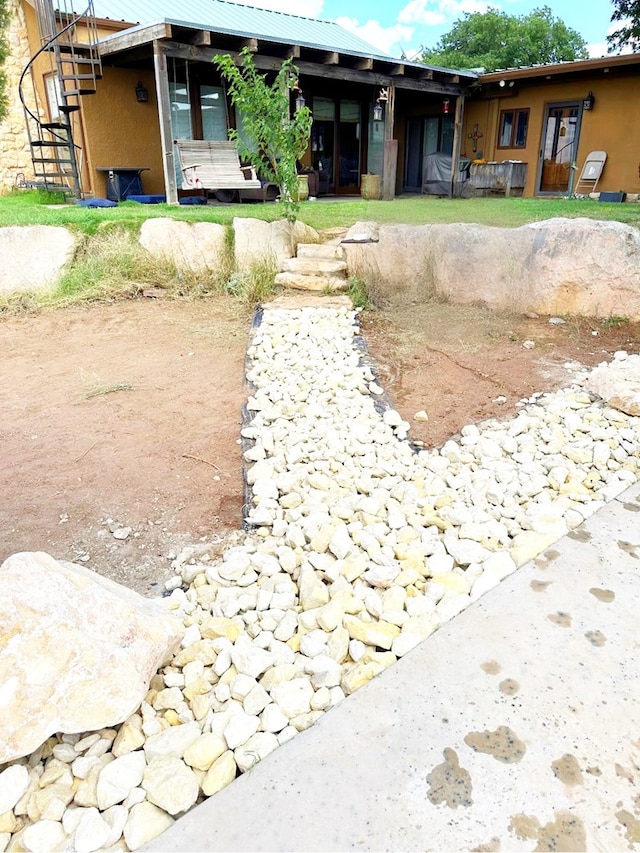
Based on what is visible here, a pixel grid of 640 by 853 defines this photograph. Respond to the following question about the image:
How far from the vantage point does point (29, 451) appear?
2893mm

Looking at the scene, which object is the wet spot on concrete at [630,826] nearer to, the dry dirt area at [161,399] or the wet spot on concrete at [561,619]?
the wet spot on concrete at [561,619]

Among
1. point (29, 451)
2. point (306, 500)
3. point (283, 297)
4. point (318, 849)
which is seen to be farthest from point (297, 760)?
point (283, 297)

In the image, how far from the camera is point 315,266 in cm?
546

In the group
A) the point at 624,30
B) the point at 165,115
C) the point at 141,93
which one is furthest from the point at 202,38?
the point at 624,30

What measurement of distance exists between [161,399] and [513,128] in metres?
11.9

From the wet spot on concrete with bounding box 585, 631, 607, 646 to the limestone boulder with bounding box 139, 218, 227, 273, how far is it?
4654 millimetres

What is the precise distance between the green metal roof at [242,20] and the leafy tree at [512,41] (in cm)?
1540

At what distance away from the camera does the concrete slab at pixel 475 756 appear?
1155 millimetres

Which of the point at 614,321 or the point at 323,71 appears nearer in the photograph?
the point at 614,321

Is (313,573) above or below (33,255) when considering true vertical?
below

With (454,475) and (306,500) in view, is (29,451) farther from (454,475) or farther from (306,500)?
(454,475)

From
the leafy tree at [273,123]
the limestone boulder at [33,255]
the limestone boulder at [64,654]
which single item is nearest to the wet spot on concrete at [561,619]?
the limestone boulder at [64,654]

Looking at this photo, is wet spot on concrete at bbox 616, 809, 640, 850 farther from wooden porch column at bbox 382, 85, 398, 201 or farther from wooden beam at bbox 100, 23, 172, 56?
wooden porch column at bbox 382, 85, 398, 201

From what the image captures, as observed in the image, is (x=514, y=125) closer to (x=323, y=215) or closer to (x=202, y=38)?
(x=202, y=38)
